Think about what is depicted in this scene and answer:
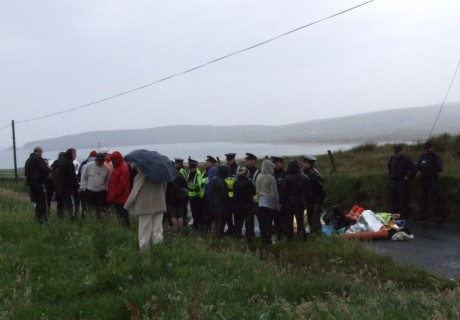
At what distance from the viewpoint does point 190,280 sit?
21.3 feet

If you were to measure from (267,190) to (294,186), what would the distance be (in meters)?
0.59

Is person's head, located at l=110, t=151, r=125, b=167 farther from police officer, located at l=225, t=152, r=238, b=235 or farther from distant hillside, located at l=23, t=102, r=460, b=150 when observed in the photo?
distant hillside, located at l=23, t=102, r=460, b=150

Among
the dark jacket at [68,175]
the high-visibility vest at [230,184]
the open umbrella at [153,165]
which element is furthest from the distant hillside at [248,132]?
the open umbrella at [153,165]

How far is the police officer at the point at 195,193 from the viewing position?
12.6m

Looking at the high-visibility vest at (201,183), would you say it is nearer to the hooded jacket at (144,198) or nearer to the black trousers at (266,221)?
the black trousers at (266,221)

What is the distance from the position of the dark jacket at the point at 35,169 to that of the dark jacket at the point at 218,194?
373 cm

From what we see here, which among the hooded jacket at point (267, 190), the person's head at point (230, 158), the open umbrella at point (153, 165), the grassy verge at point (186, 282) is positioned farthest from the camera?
the person's head at point (230, 158)

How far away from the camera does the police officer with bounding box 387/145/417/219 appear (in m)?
13.8

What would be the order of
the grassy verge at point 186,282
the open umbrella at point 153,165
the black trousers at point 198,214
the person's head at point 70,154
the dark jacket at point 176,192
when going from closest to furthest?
the grassy verge at point 186,282
the open umbrella at point 153,165
the dark jacket at point 176,192
the person's head at point 70,154
the black trousers at point 198,214

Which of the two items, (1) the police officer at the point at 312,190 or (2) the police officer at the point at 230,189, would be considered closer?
(2) the police officer at the point at 230,189

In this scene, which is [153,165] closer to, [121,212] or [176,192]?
[121,212]

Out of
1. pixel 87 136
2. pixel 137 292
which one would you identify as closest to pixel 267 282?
pixel 137 292

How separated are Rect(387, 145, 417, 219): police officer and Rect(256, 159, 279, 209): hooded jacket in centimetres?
428

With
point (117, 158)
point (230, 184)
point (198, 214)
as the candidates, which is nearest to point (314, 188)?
point (230, 184)
